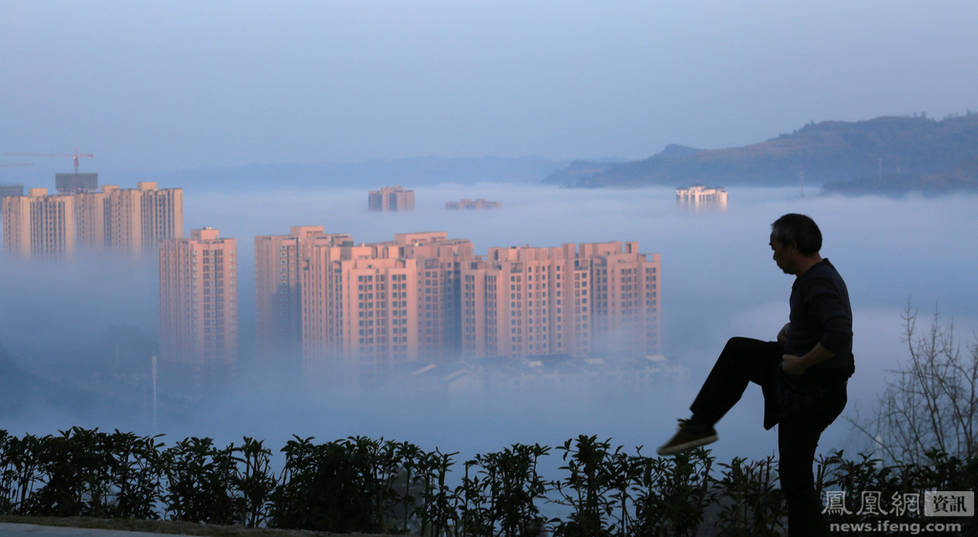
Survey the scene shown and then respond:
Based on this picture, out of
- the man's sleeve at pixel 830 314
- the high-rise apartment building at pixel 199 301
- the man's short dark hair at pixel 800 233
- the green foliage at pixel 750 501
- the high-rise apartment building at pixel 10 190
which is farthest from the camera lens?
the high-rise apartment building at pixel 10 190

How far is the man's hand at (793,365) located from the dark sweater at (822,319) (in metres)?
0.03

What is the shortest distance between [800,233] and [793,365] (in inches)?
11.1

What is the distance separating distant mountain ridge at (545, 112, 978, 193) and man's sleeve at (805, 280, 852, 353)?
78635 millimetres

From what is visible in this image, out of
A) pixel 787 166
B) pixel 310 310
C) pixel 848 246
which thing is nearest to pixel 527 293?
pixel 310 310

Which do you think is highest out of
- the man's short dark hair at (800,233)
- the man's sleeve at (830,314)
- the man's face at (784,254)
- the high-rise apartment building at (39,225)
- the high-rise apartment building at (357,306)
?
the high-rise apartment building at (39,225)

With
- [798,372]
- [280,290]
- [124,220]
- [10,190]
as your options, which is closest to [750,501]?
[798,372]

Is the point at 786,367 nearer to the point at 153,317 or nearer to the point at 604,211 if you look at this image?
the point at 153,317

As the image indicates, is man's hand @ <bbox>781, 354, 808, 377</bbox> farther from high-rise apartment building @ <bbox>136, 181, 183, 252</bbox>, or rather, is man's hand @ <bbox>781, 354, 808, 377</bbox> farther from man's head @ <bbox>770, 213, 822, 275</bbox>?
high-rise apartment building @ <bbox>136, 181, 183, 252</bbox>

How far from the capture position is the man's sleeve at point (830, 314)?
1.89 metres

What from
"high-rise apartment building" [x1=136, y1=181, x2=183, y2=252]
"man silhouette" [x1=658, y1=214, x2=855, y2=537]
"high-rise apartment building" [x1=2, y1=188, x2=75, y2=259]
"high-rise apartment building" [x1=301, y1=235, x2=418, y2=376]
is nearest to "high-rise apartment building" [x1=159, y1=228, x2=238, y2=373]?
"high-rise apartment building" [x1=136, y1=181, x2=183, y2=252]

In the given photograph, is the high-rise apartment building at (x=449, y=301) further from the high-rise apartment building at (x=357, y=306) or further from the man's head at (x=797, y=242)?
the man's head at (x=797, y=242)

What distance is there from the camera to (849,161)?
78.5 meters

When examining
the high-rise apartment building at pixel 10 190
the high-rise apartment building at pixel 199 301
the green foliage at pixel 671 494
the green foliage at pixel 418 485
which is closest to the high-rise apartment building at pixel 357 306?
the high-rise apartment building at pixel 199 301

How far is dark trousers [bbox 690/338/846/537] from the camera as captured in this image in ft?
6.53
